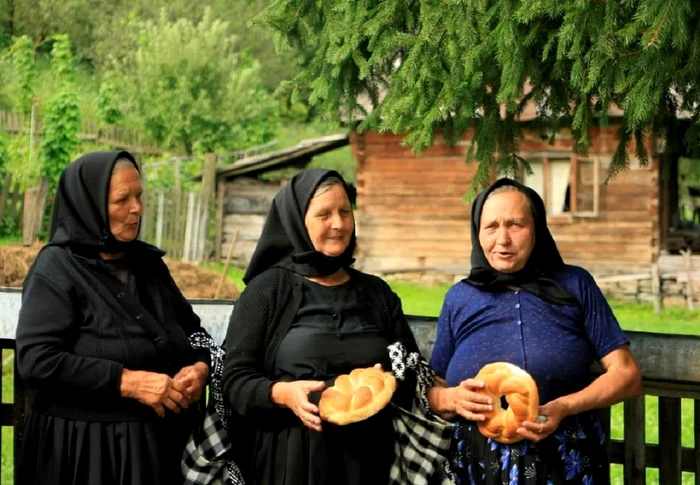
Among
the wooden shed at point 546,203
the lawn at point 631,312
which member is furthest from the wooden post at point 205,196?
the wooden shed at point 546,203

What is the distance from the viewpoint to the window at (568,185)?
18531 millimetres

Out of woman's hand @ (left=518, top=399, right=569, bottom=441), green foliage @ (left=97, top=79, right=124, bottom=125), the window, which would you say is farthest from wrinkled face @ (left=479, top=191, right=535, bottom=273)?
green foliage @ (left=97, top=79, right=124, bottom=125)

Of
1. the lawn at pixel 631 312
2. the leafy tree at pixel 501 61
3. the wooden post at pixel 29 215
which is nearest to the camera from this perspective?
the leafy tree at pixel 501 61

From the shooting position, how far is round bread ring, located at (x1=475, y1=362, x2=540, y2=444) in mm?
2750

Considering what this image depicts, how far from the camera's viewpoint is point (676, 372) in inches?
125

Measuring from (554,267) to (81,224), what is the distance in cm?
129

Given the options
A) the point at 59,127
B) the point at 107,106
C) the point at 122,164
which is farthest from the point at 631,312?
the point at 122,164

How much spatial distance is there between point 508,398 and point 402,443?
342 mm

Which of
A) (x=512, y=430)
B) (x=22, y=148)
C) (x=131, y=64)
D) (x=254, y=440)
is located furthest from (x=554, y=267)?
(x=131, y=64)

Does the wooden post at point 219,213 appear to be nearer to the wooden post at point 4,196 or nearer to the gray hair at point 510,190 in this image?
the wooden post at point 4,196

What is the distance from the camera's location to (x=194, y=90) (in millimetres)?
30922

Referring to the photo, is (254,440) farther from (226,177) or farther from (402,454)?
(226,177)

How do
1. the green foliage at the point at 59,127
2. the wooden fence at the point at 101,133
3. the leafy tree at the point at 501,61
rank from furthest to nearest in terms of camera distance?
the wooden fence at the point at 101,133 < the green foliage at the point at 59,127 < the leafy tree at the point at 501,61

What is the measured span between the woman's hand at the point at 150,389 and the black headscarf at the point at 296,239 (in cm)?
36
